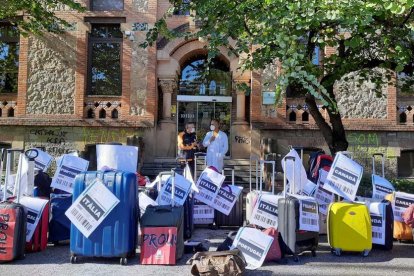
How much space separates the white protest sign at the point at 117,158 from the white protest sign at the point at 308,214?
8.27ft

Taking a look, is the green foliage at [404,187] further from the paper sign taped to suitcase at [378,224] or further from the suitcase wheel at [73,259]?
the suitcase wheel at [73,259]

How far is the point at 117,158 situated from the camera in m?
6.59

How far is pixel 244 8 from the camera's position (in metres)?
8.42

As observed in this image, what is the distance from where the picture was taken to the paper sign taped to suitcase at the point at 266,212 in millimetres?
6973

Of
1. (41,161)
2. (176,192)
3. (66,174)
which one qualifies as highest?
(41,161)

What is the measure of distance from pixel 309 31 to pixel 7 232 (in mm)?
6228

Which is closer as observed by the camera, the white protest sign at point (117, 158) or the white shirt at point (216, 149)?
the white protest sign at point (117, 158)

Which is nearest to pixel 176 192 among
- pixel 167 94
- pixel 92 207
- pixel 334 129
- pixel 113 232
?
pixel 113 232

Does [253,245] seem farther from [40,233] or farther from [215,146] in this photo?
[215,146]

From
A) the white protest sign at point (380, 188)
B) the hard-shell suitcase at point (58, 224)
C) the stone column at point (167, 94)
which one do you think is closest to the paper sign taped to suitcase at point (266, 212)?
the white protest sign at point (380, 188)

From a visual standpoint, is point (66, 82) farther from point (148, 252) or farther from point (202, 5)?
point (148, 252)

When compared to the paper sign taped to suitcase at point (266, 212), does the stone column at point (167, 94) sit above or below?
above

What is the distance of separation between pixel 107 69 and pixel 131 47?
1245mm

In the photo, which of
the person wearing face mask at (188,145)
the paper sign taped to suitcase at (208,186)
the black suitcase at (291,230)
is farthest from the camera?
the person wearing face mask at (188,145)
